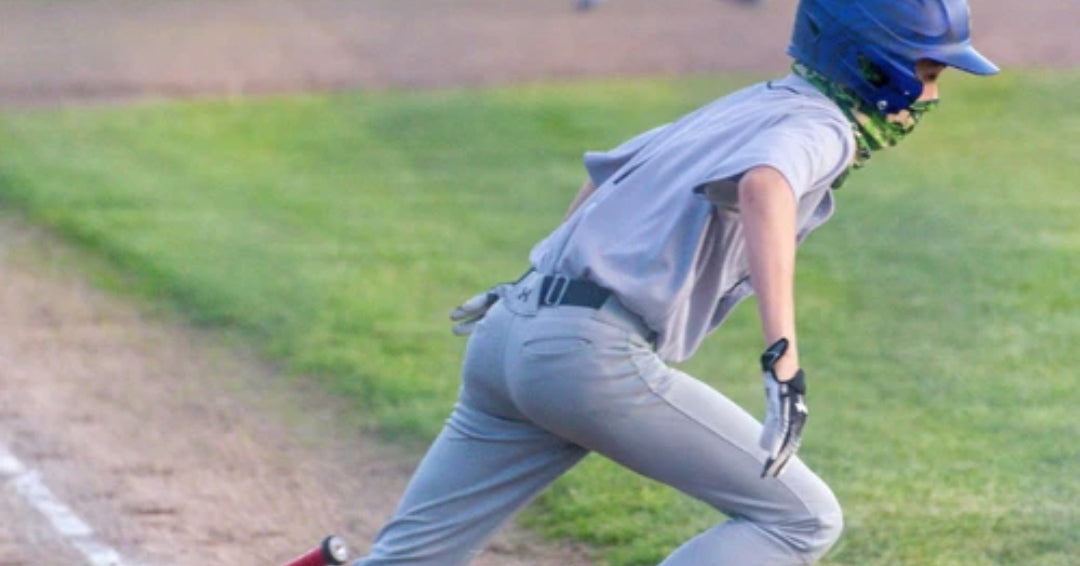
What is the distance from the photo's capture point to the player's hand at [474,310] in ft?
13.7

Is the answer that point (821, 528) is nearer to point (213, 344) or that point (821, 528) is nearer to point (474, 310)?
point (474, 310)

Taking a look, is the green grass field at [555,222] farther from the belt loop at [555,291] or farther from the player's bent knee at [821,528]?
the belt loop at [555,291]

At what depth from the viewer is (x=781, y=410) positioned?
3438 mm

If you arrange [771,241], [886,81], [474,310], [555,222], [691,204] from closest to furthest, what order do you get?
1. [771,241]
2. [691,204]
3. [886,81]
4. [474,310]
5. [555,222]

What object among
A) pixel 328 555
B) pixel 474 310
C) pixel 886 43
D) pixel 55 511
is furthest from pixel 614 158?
pixel 55 511

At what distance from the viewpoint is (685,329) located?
3865 mm

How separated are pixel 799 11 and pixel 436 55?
453 inches

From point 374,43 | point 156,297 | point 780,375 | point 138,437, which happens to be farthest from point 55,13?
point 780,375

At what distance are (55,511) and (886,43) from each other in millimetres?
3518

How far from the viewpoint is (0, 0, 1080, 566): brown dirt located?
19.4 ft

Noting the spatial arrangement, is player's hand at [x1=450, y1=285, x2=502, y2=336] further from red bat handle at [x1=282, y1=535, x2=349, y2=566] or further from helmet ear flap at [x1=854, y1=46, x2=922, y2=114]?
helmet ear flap at [x1=854, y1=46, x2=922, y2=114]

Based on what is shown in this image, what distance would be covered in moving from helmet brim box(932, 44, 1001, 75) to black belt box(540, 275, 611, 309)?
0.87 metres

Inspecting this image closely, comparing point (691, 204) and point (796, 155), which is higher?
point (796, 155)

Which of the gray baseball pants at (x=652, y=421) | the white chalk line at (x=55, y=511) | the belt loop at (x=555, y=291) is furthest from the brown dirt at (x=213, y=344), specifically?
the belt loop at (x=555, y=291)
